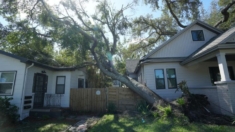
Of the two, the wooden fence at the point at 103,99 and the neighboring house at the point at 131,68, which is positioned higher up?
the neighboring house at the point at 131,68

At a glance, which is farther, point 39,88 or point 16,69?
point 39,88

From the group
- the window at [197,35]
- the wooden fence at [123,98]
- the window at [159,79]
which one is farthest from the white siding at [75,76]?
the window at [197,35]

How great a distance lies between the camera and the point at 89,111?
10.1 meters

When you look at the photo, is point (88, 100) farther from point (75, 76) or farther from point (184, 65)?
point (184, 65)

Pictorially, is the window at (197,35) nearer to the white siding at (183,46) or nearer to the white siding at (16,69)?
the white siding at (183,46)

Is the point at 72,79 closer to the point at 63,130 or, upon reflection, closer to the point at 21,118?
the point at 21,118

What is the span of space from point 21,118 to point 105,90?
5.42 m

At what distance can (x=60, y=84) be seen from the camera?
11570 millimetres

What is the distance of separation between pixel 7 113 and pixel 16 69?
271 centimetres

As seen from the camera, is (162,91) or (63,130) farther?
(162,91)

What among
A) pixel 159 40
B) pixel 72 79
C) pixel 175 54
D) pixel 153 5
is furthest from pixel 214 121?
pixel 159 40

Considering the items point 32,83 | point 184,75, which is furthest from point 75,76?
point 184,75

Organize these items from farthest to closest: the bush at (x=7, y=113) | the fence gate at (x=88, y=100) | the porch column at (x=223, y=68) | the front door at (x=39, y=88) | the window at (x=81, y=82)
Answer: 1. the window at (x=81, y=82)
2. the fence gate at (x=88, y=100)
3. the front door at (x=39, y=88)
4. the bush at (x=7, y=113)
5. the porch column at (x=223, y=68)

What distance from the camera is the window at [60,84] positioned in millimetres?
11414
